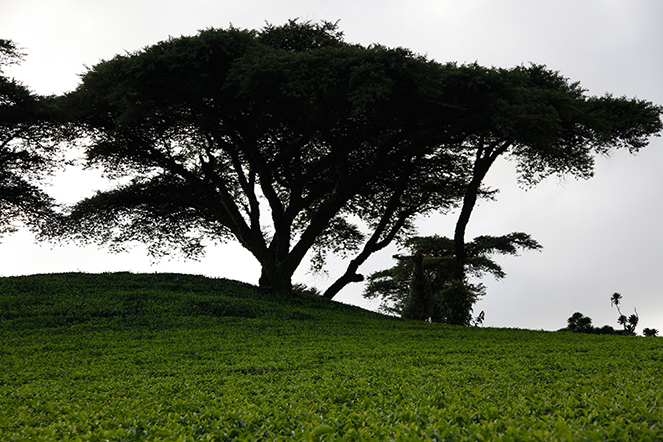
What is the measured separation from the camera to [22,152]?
26.3m

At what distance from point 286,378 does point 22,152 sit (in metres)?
23.6

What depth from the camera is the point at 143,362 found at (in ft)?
36.6

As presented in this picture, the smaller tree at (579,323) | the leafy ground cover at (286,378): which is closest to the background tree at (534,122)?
the leafy ground cover at (286,378)

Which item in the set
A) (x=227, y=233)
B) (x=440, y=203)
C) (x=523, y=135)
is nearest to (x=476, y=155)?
(x=440, y=203)

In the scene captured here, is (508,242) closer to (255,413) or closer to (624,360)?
(624,360)

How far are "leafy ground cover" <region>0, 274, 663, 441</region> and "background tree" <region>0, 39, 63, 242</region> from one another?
29.4 ft

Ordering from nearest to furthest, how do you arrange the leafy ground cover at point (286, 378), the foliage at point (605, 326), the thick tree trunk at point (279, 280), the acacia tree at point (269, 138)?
the leafy ground cover at point (286, 378) → the acacia tree at point (269, 138) → the thick tree trunk at point (279, 280) → the foliage at point (605, 326)

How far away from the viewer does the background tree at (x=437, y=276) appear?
72.5ft

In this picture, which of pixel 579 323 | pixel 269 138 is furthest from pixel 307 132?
pixel 579 323

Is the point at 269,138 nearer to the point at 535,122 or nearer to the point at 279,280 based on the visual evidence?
the point at 279,280

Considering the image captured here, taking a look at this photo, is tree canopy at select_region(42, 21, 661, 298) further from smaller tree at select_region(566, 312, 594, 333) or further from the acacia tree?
smaller tree at select_region(566, 312, 594, 333)

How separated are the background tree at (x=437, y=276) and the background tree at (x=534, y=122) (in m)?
1.51

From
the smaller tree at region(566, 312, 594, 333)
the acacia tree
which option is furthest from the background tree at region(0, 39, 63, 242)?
the smaller tree at region(566, 312, 594, 333)

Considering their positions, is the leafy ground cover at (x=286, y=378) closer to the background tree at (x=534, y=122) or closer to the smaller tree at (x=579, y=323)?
the background tree at (x=534, y=122)
